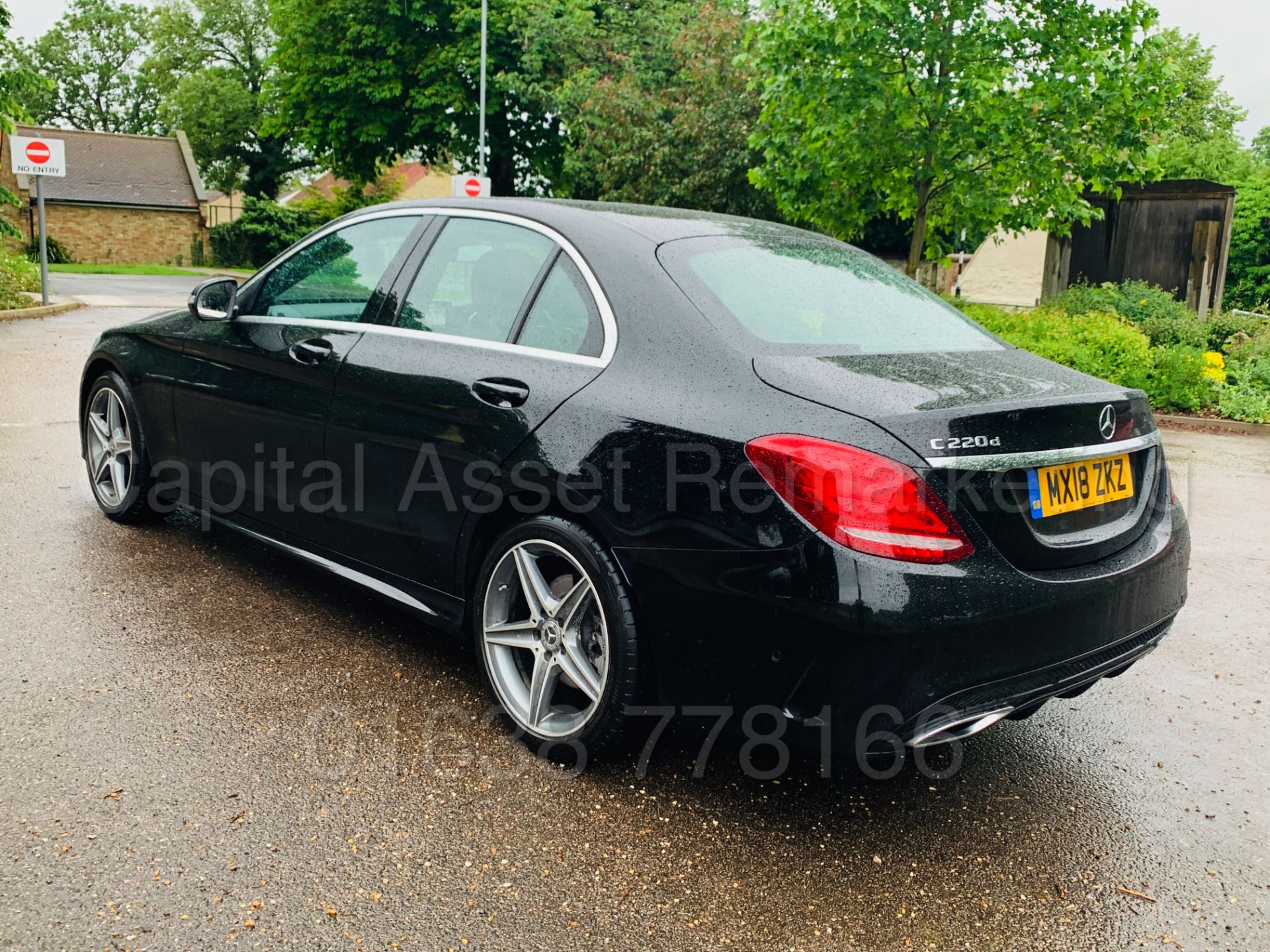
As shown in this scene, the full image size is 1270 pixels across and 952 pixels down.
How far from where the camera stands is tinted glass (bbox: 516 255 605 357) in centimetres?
324

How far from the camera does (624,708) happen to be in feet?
9.91

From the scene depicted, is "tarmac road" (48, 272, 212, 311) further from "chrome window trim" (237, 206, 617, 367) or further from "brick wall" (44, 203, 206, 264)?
"brick wall" (44, 203, 206, 264)

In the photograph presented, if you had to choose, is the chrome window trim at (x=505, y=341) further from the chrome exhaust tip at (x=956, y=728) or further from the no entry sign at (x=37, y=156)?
the no entry sign at (x=37, y=156)

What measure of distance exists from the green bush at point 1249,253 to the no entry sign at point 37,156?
2924cm

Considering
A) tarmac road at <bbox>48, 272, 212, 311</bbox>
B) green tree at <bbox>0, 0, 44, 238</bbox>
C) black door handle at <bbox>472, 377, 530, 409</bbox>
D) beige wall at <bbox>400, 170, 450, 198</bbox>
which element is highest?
beige wall at <bbox>400, 170, 450, 198</bbox>

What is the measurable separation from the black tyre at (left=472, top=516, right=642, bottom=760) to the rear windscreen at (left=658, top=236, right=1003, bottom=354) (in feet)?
2.46

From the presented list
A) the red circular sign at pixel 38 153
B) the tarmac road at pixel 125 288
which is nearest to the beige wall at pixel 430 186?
the tarmac road at pixel 125 288

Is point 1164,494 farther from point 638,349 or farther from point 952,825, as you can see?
point 638,349

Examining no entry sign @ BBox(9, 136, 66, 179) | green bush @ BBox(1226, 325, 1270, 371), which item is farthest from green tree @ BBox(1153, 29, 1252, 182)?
no entry sign @ BBox(9, 136, 66, 179)

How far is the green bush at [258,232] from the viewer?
4781 centimetres

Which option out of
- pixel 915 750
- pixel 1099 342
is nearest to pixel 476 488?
pixel 915 750

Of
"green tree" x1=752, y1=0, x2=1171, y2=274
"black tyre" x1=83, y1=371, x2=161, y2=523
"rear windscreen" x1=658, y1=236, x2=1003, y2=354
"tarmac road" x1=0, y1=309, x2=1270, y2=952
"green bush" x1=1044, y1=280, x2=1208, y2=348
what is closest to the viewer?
"tarmac road" x1=0, y1=309, x2=1270, y2=952

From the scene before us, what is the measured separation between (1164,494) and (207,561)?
3.88 m

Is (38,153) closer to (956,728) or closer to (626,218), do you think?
(626,218)
